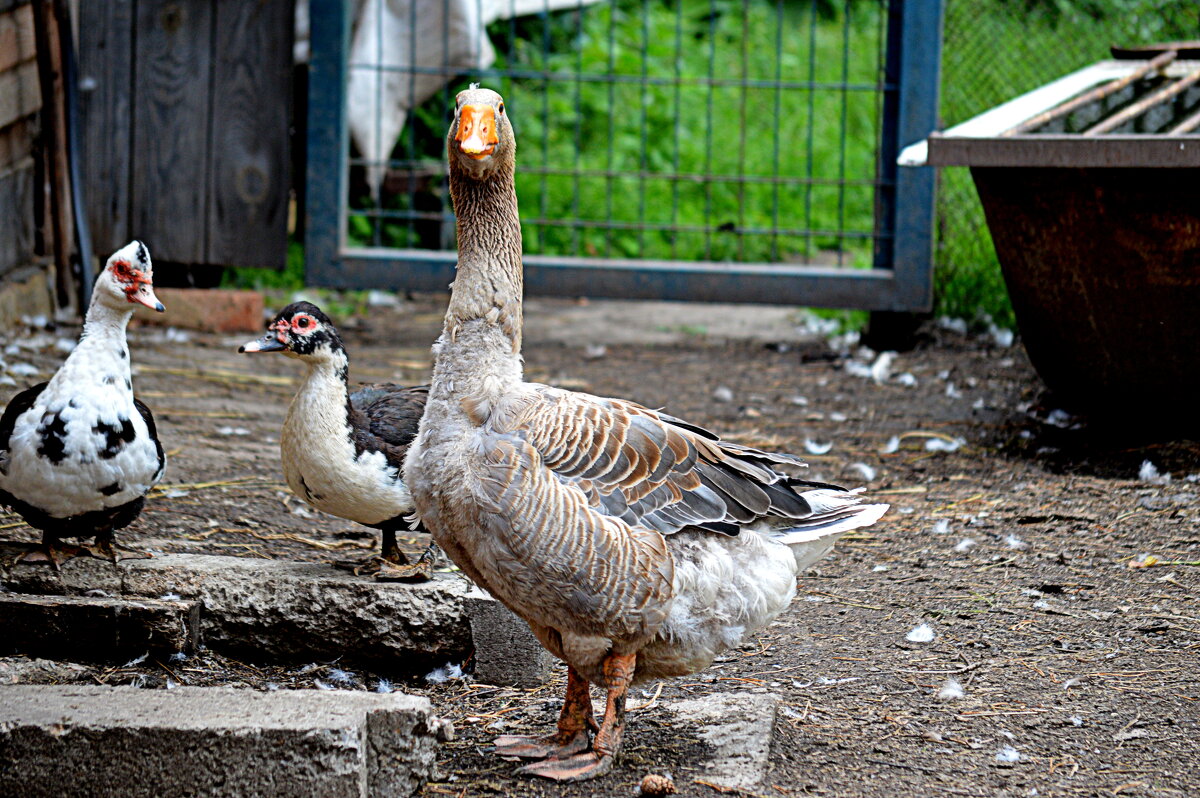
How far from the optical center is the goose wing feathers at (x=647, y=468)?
2.81 metres

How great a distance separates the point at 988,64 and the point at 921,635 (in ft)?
18.5

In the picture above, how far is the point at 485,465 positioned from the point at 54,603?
51.8 inches

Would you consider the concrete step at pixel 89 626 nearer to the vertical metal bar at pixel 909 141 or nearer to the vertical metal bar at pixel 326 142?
the vertical metal bar at pixel 326 142

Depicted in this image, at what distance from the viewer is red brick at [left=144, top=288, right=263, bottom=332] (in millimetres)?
7648

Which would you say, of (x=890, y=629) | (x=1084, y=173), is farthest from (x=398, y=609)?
(x=1084, y=173)

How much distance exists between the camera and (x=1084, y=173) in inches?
193

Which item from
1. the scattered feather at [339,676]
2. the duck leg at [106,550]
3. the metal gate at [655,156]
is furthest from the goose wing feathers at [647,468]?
the metal gate at [655,156]

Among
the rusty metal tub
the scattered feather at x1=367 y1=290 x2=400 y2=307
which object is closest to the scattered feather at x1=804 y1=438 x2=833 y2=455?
the rusty metal tub

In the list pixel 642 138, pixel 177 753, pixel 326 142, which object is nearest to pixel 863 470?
pixel 177 753

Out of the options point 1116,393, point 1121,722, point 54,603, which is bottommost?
point 1121,722

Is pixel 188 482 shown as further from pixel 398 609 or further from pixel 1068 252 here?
pixel 1068 252

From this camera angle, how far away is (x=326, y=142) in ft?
24.8

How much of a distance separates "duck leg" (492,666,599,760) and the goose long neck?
82 cm

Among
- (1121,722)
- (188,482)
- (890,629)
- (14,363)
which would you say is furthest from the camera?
(14,363)
